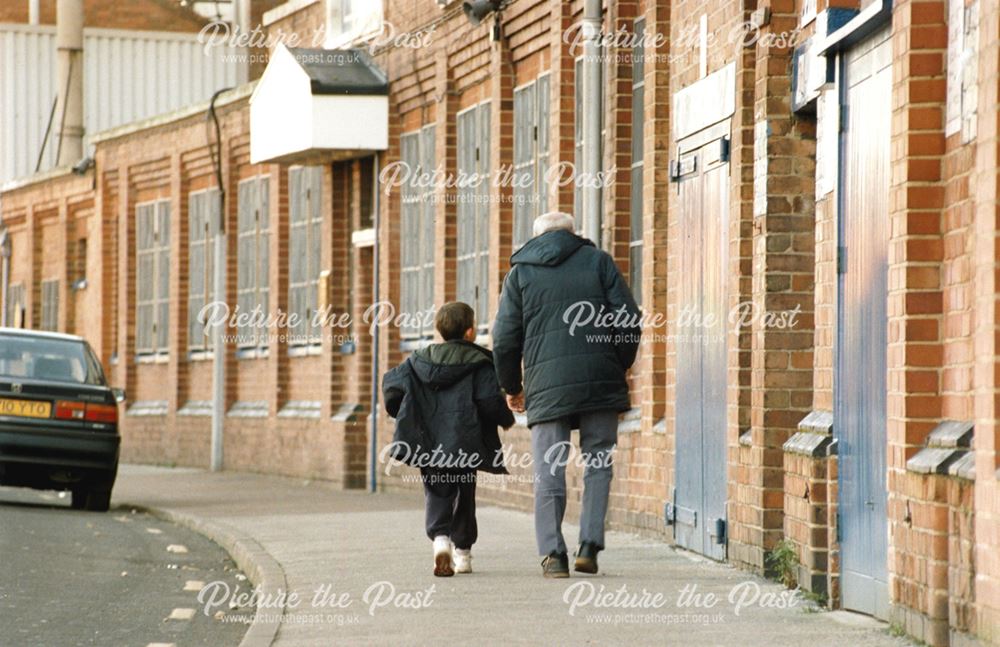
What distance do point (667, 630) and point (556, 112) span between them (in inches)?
356

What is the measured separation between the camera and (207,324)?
30781mm

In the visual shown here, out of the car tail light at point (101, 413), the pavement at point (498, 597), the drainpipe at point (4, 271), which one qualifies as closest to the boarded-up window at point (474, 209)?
the car tail light at point (101, 413)

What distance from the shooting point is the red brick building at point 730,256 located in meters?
8.48

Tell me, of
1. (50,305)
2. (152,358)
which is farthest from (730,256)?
(50,305)

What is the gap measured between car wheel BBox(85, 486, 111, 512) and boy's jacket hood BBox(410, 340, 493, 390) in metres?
8.98

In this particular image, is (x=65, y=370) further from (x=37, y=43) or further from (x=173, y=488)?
(x=37, y=43)

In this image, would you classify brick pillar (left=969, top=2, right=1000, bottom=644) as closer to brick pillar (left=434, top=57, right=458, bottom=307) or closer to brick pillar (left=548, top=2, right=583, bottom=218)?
brick pillar (left=548, top=2, right=583, bottom=218)

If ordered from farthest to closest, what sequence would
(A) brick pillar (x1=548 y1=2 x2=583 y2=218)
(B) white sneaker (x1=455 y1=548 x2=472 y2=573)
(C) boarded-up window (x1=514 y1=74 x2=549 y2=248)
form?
(C) boarded-up window (x1=514 y1=74 x2=549 y2=248) < (A) brick pillar (x1=548 y1=2 x2=583 y2=218) < (B) white sneaker (x1=455 y1=548 x2=472 y2=573)

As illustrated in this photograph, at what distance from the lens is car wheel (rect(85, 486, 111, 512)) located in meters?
20.5

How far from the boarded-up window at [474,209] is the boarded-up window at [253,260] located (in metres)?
7.04

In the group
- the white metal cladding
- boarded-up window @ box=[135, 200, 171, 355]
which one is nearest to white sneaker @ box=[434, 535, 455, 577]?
boarded-up window @ box=[135, 200, 171, 355]

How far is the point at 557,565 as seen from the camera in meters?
11.7

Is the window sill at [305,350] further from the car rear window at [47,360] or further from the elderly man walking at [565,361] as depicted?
the elderly man walking at [565,361]

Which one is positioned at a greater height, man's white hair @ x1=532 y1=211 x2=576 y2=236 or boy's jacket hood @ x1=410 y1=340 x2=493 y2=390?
man's white hair @ x1=532 y1=211 x2=576 y2=236
